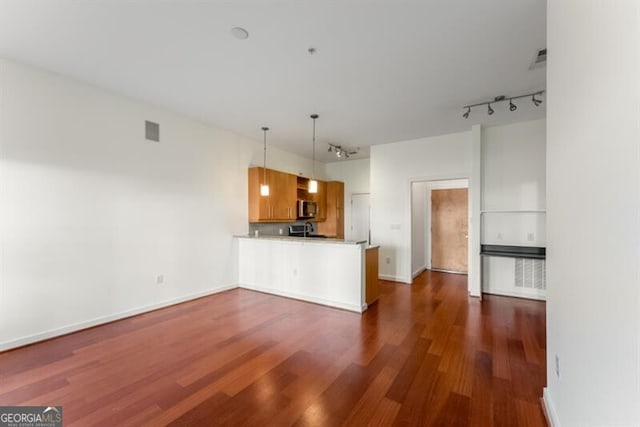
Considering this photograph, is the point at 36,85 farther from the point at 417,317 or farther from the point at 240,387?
the point at 417,317

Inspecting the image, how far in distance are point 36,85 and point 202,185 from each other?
225 cm

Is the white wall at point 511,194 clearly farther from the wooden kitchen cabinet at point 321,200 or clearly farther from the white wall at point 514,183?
the wooden kitchen cabinet at point 321,200

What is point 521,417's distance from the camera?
1.90 m

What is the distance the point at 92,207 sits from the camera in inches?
135

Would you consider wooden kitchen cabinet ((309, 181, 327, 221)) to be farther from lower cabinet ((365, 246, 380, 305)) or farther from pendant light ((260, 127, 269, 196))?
lower cabinet ((365, 246, 380, 305))

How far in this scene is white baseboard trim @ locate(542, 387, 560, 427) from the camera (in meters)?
1.76

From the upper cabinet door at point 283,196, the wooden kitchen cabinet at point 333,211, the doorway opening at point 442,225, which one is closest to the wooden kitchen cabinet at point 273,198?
the upper cabinet door at point 283,196

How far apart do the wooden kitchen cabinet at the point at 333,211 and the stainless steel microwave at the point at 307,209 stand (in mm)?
587

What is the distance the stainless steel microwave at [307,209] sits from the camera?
6.66 metres

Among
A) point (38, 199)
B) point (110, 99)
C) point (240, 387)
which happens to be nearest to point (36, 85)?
point (110, 99)

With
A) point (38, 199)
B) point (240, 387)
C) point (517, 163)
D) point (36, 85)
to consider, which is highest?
point (36, 85)

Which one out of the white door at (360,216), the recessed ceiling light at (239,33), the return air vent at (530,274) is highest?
the recessed ceiling light at (239,33)

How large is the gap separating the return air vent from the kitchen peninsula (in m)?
2.55

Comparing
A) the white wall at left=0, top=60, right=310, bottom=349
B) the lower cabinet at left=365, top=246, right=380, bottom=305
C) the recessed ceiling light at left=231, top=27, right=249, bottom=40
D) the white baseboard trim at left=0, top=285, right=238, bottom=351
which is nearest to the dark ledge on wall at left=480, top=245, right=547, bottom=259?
the lower cabinet at left=365, top=246, right=380, bottom=305
